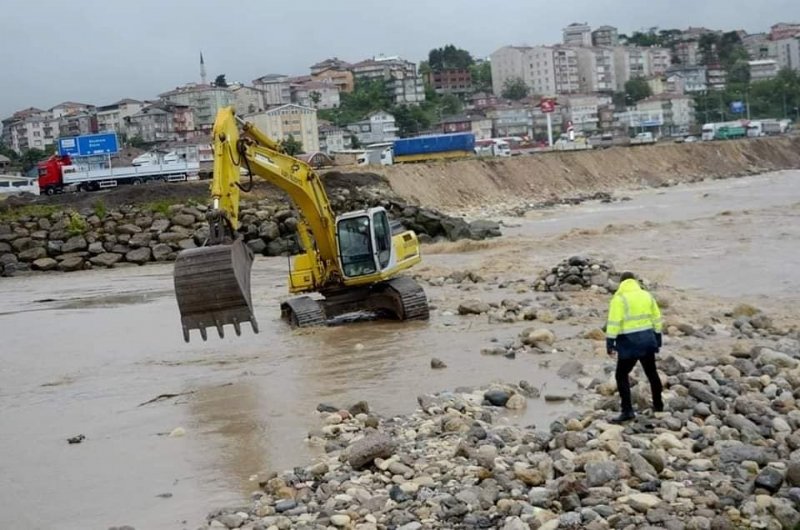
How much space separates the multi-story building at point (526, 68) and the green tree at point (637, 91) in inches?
695

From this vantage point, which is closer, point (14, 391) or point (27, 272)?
point (14, 391)

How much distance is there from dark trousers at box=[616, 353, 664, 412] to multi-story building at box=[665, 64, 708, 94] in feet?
579

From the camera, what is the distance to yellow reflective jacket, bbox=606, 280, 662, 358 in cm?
987

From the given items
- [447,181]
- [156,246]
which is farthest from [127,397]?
[447,181]

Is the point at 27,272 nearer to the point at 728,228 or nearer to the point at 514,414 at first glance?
the point at 728,228

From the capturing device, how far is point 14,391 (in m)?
16.1

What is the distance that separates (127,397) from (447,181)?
1761 inches

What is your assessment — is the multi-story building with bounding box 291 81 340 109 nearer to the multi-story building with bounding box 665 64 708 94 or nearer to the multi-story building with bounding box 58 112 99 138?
the multi-story building with bounding box 58 112 99 138

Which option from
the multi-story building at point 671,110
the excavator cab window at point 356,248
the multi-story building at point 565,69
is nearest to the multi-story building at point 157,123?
the multi-story building at point 671,110

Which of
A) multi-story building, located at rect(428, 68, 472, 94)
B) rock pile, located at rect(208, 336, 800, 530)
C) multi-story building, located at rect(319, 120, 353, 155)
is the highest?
multi-story building, located at rect(428, 68, 472, 94)

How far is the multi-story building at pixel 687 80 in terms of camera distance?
18075 centimetres

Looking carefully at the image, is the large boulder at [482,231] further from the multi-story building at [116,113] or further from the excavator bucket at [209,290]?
the multi-story building at [116,113]

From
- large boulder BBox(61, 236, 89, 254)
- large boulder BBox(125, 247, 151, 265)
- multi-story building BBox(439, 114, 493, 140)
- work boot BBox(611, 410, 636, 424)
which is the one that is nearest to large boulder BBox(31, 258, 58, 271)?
large boulder BBox(61, 236, 89, 254)

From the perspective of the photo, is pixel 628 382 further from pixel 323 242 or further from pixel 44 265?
pixel 44 265
